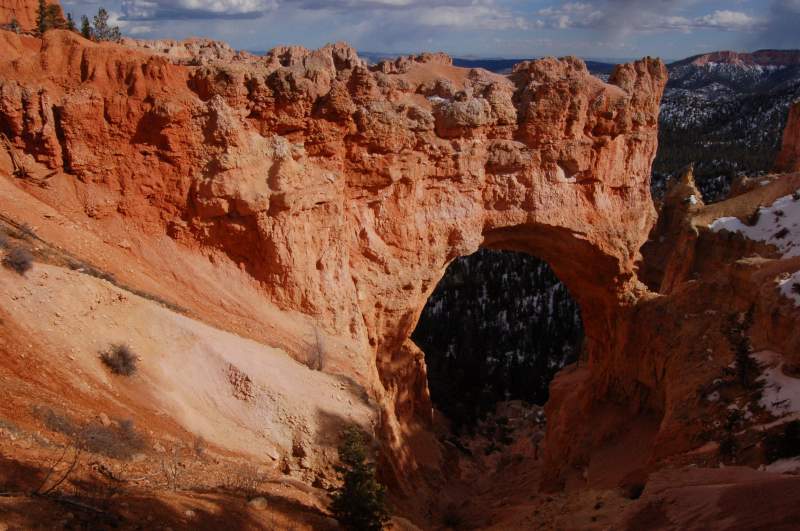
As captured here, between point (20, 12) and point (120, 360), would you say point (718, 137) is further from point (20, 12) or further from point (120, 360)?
point (120, 360)

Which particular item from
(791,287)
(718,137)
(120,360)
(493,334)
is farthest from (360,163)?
(718,137)

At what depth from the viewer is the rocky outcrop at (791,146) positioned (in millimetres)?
42250

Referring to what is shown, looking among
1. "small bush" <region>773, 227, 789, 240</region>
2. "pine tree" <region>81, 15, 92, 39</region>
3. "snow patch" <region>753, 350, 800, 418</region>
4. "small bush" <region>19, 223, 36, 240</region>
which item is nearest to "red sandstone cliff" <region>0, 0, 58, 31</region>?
"pine tree" <region>81, 15, 92, 39</region>

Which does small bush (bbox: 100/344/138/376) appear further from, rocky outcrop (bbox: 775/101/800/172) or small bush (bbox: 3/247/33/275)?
rocky outcrop (bbox: 775/101/800/172)

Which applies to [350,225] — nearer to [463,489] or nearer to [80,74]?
[80,74]

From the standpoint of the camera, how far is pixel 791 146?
142 ft

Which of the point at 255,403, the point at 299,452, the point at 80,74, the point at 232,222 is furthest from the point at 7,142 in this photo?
the point at 299,452

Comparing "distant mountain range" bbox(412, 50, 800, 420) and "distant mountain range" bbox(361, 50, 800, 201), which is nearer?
"distant mountain range" bbox(412, 50, 800, 420)

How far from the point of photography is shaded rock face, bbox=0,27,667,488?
1509cm

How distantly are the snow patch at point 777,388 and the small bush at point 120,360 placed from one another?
14263mm

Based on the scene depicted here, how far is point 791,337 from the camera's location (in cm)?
1497

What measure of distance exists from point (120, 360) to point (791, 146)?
1900 inches

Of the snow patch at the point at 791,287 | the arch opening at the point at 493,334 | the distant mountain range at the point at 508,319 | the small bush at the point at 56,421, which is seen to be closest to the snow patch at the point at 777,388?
the snow patch at the point at 791,287

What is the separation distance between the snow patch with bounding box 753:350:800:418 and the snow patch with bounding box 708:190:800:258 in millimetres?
11193
